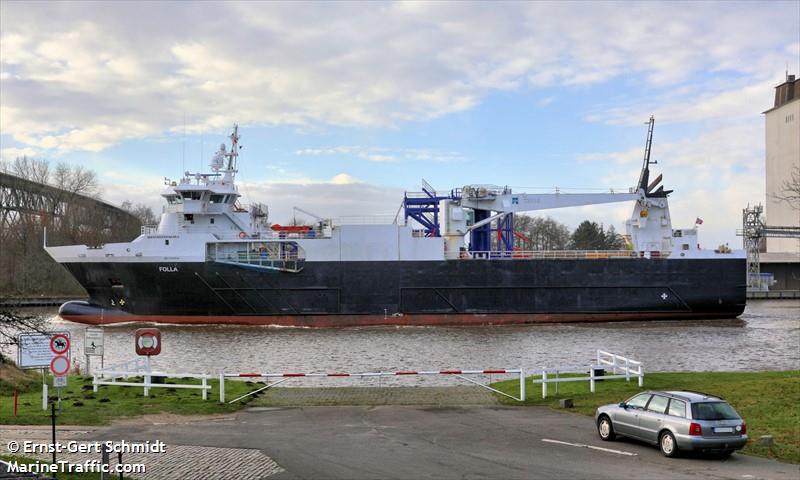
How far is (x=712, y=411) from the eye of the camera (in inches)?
438

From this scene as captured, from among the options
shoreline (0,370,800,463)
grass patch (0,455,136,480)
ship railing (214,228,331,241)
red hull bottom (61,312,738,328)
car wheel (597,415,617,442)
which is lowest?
red hull bottom (61,312,738,328)

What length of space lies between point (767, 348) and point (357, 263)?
72.3 feet

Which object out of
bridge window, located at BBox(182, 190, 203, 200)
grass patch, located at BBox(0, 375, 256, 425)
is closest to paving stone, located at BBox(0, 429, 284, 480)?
grass patch, located at BBox(0, 375, 256, 425)

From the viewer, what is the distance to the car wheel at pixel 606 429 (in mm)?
12492

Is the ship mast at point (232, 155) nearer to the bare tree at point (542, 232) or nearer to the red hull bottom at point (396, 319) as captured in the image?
the red hull bottom at point (396, 319)

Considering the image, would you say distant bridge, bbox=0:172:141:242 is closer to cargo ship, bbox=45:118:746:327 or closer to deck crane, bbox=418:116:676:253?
cargo ship, bbox=45:118:746:327

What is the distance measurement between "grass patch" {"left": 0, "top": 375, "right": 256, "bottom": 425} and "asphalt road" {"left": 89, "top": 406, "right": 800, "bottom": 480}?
50.9 inches

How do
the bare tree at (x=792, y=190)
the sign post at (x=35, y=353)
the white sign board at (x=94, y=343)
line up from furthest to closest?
the bare tree at (x=792, y=190), the white sign board at (x=94, y=343), the sign post at (x=35, y=353)

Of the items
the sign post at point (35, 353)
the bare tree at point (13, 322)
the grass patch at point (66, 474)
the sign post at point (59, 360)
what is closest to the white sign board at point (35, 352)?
the sign post at point (35, 353)

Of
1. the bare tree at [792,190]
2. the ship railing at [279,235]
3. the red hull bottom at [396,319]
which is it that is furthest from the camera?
the ship railing at [279,235]

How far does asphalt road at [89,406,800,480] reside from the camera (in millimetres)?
10219

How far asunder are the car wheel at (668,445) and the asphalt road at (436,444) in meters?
0.14

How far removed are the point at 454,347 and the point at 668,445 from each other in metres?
20.1

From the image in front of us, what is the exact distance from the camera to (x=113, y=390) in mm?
18000
